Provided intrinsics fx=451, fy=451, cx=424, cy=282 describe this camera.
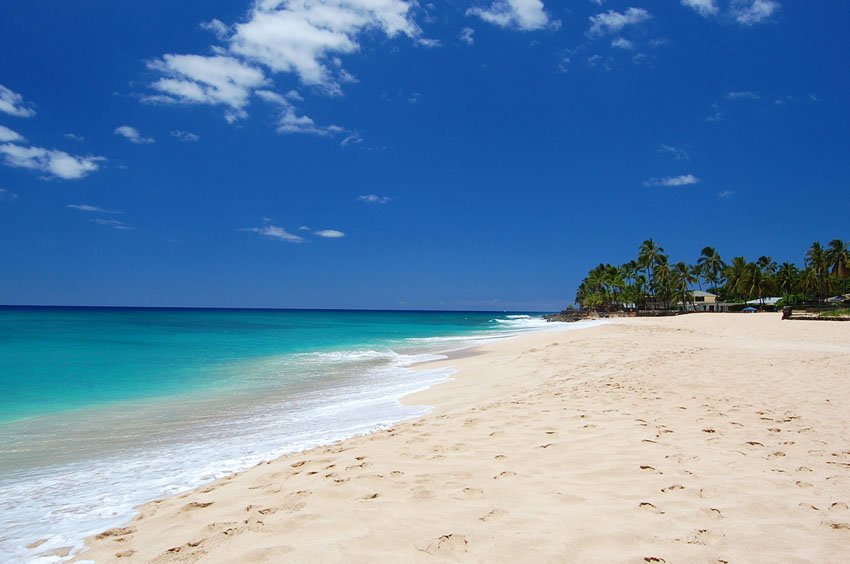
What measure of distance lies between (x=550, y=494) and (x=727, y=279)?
110m

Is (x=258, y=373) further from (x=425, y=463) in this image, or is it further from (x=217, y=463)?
(x=425, y=463)

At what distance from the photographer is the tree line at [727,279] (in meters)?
71.5

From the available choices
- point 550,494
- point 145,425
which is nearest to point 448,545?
point 550,494

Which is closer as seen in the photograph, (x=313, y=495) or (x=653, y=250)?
(x=313, y=495)

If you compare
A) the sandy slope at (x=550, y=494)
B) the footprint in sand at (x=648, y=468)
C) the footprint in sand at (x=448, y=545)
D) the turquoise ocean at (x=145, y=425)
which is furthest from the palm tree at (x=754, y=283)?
the footprint in sand at (x=448, y=545)

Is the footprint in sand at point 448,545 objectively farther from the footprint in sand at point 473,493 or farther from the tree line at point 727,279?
the tree line at point 727,279

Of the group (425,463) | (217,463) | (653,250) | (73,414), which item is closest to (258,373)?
(73,414)

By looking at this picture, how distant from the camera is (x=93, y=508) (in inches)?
183

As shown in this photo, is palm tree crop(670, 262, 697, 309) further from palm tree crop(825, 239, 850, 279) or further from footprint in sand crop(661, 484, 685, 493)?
footprint in sand crop(661, 484, 685, 493)

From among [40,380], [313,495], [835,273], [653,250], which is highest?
[653,250]

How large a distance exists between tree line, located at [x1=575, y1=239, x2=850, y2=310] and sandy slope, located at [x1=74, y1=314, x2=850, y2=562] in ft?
239

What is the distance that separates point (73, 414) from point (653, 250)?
90.6 metres

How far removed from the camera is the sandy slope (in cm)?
293

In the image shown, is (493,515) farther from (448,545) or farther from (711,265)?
(711,265)
